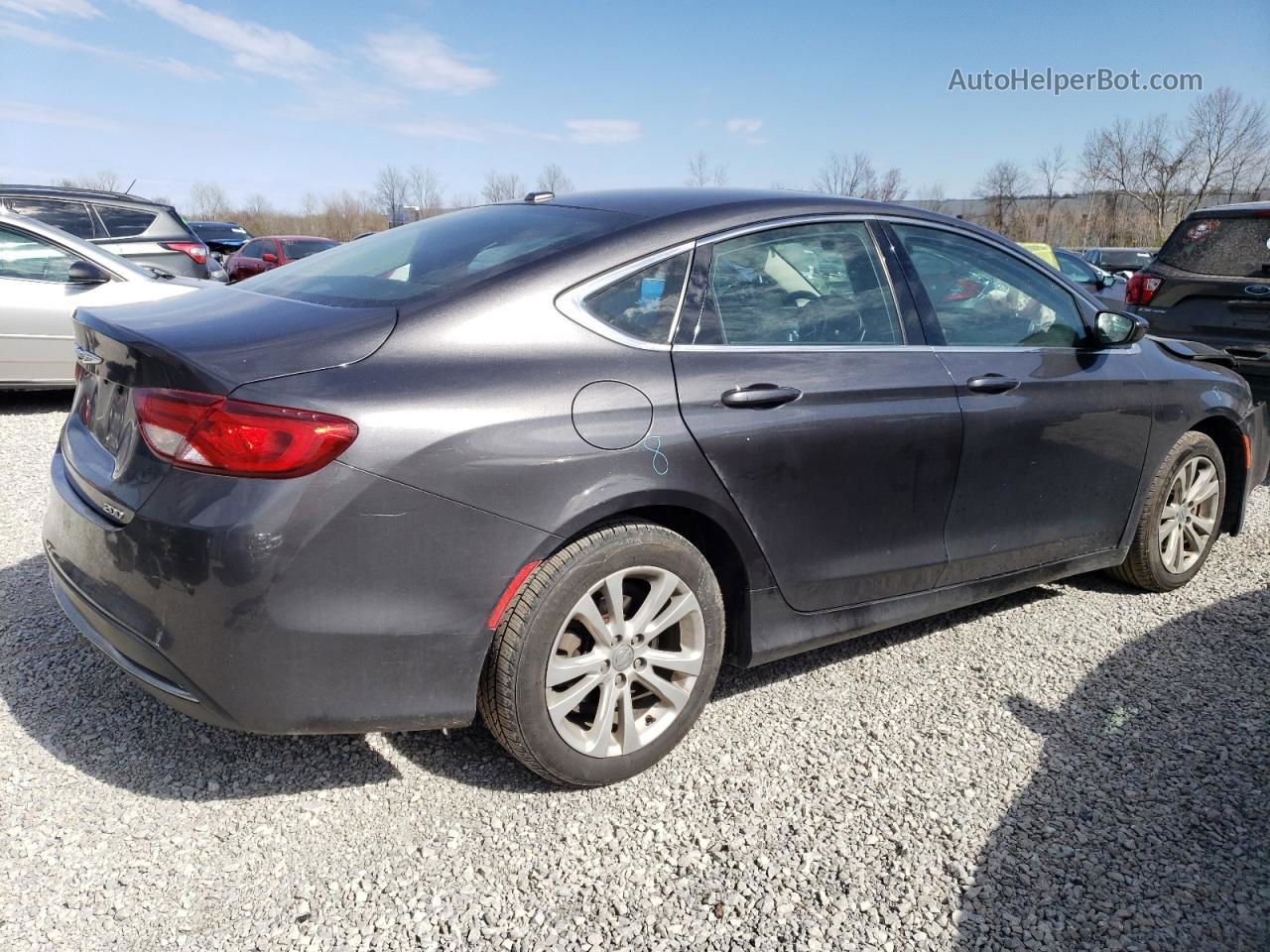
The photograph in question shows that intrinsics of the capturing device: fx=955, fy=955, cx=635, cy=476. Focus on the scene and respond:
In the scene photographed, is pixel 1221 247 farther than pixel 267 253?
No

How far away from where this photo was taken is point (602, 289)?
8.77 feet

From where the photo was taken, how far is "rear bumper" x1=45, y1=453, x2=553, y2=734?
2172mm

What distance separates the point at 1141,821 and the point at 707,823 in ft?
3.99

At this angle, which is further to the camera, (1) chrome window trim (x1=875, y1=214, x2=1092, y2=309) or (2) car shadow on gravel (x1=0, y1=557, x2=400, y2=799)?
(1) chrome window trim (x1=875, y1=214, x2=1092, y2=309)

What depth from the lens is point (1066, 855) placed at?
250 centimetres

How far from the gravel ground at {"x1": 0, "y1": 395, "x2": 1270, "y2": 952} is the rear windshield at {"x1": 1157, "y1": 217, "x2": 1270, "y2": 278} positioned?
435 centimetres

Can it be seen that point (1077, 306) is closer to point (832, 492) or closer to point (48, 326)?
point (832, 492)

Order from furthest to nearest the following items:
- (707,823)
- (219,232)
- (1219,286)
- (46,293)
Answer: (219,232) → (46,293) → (1219,286) → (707,823)

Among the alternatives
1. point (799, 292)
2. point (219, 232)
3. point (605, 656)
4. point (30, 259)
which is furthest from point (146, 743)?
point (219, 232)

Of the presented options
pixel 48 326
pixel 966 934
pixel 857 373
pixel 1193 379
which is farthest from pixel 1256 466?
pixel 48 326

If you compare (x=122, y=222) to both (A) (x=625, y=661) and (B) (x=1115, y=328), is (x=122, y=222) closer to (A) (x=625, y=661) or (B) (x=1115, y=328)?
(A) (x=625, y=661)

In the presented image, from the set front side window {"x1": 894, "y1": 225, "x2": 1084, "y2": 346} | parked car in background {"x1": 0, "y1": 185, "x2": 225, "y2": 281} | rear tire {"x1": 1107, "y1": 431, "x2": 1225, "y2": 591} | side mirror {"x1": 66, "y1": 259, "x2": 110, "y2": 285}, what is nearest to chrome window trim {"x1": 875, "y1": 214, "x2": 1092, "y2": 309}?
front side window {"x1": 894, "y1": 225, "x2": 1084, "y2": 346}

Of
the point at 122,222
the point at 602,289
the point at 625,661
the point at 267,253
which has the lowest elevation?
the point at 625,661

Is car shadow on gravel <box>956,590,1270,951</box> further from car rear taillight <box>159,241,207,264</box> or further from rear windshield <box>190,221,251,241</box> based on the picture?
rear windshield <box>190,221,251,241</box>
